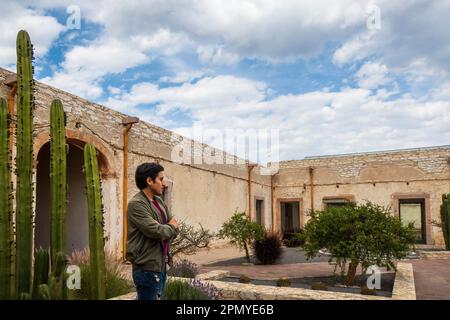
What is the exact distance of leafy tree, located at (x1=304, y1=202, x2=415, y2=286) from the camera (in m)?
6.56

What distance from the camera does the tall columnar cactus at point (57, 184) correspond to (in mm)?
4488

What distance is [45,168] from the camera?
12.1 metres

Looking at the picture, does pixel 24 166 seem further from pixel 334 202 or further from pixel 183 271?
pixel 334 202

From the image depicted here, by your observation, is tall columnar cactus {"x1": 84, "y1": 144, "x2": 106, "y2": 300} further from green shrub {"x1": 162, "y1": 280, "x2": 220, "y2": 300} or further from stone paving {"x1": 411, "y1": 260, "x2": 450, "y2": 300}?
stone paving {"x1": 411, "y1": 260, "x2": 450, "y2": 300}

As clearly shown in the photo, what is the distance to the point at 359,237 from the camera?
255 inches

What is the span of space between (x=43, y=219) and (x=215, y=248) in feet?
20.7

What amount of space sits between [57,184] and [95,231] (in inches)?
27.8

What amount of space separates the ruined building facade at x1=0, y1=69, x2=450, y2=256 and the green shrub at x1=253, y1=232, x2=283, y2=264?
3.17 meters

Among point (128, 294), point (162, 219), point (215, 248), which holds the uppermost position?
point (162, 219)

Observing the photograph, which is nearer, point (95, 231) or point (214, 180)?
point (95, 231)

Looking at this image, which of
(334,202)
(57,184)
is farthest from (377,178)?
(57,184)
